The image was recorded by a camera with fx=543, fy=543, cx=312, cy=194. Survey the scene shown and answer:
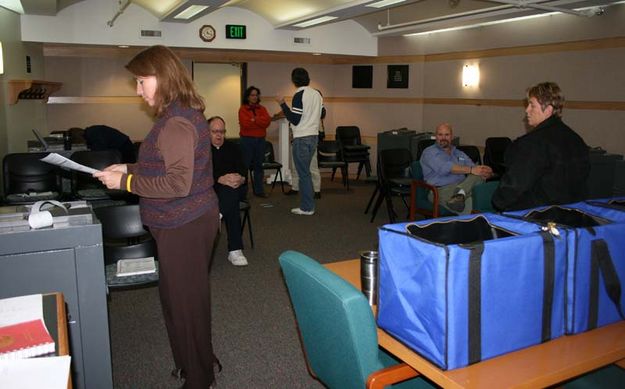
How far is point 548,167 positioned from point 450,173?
240 centimetres

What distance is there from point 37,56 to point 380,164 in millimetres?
5695

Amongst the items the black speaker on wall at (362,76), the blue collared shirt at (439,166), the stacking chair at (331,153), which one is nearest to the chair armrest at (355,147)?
the stacking chair at (331,153)

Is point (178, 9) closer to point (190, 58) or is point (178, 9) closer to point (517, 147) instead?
point (190, 58)

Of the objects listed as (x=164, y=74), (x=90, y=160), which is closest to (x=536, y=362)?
(x=164, y=74)

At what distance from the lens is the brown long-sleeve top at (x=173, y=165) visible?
2.27 metres

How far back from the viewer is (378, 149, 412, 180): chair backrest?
6375mm

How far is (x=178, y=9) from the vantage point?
6906mm

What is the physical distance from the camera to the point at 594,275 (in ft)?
6.00

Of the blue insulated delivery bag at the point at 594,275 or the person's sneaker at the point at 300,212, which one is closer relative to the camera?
the blue insulated delivery bag at the point at 594,275

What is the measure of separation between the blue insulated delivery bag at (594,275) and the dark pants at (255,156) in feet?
21.6

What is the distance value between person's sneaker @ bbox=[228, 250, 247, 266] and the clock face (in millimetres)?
4599

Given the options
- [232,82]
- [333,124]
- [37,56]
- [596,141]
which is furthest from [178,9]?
[596,141]

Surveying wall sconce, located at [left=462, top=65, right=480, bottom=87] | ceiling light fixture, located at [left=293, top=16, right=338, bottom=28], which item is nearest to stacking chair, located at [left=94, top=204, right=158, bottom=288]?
ceiling light fixture, located at [left=293, top=16, right=338, bottom=28]

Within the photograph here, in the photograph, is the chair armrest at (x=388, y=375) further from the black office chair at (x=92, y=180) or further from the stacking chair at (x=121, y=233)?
the black office chair at (x=92, y=180)
